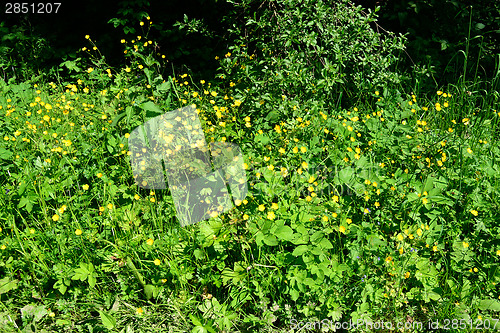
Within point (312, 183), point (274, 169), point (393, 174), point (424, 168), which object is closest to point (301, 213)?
point (312, 183)

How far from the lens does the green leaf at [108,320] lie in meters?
1.80

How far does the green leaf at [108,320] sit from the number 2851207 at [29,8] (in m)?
3.99

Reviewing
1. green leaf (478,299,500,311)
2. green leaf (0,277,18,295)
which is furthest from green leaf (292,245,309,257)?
green leaf (0,277,18,295)

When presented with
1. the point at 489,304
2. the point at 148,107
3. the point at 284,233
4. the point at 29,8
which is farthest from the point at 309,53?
the point at 29,8

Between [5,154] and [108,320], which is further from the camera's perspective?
[5,154]

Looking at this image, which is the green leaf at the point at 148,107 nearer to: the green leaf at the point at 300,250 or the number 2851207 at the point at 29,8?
the green leaf at the point at 300,250

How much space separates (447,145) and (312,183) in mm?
1006

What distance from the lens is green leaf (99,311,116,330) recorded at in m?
1.80

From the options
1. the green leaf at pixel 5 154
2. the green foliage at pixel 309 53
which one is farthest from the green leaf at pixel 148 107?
the green leaf at pixel 5 154

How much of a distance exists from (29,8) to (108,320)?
4254 millimetres

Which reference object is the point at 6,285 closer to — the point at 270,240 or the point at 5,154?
the point at 5,154

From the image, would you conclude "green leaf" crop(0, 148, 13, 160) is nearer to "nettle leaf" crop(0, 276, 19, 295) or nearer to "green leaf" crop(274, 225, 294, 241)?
"nettle leaf" crop(0, 276, 19, 295)

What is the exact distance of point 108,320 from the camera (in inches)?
71.6

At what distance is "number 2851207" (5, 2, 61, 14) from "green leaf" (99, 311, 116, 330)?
3.99m
